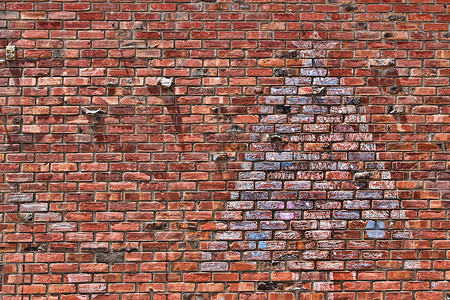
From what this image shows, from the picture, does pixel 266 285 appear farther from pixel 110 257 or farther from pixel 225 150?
pixel 110 257

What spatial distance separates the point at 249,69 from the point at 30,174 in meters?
1.74

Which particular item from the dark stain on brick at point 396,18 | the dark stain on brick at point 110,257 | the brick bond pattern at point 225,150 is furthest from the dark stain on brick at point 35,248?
the dark stain on brick at point 396,18

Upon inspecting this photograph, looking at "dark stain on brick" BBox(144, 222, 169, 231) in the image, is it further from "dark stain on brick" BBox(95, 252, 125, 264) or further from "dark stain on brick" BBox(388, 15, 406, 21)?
"dark stain on brick" BBox(388, 15, 406, 21)

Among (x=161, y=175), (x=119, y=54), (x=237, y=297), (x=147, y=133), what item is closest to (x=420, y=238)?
(x=237, y=297)

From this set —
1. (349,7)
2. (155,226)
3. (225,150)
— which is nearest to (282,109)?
(225,150)

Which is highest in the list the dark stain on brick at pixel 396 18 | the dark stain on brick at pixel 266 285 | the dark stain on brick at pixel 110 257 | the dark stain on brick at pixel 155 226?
the dark stain on brick at pixel 396 18

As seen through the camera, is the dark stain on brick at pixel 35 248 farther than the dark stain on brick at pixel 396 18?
No

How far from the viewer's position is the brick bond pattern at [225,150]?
2.52 meters

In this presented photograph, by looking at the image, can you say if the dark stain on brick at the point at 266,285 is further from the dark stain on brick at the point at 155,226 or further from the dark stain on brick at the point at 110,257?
the dark stain on brick at the point at 110,257

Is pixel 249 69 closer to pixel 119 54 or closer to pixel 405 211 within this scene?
pixel 119 54

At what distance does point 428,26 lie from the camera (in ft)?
8.69

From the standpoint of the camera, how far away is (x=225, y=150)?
101 inches

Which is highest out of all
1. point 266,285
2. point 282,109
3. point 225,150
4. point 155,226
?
point 282,109

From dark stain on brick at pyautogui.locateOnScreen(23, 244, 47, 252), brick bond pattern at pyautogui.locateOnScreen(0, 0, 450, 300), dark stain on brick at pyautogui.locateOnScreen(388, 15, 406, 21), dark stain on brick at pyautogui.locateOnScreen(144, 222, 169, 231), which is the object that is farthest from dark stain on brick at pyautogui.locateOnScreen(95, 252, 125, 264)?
dark stain on brick at pyautogui.locateOnScreen(388, 15, 406, 21)
